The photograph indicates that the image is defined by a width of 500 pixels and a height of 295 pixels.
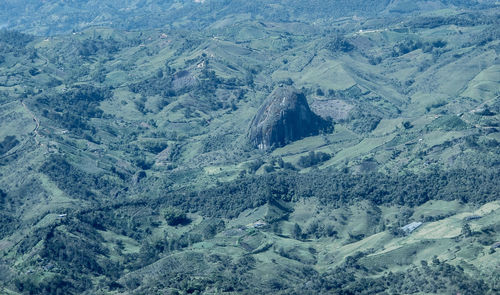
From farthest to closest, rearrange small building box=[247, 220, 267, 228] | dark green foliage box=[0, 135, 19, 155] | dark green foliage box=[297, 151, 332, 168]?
1. dark green foliage box=[0, 135, 19, 155]
2. dark green foliage box=[297, 151, 332, 168]
3. small building box=[247, 220, 267, 228]

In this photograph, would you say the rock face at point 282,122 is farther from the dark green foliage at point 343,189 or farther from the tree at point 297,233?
the tree at point 297,233

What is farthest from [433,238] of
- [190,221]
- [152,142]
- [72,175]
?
[152,142]

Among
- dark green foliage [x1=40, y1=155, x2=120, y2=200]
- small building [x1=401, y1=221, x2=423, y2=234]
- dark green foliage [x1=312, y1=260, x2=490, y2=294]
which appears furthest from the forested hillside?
small building [x1=401, y1=221, x2=423, y2=234]

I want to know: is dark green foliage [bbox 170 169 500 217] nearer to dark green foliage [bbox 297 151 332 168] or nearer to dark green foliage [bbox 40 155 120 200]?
dark green foliage [bbox 297 151 332 168]

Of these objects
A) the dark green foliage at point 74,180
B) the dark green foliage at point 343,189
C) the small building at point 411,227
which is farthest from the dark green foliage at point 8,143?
the small building at point 411,227

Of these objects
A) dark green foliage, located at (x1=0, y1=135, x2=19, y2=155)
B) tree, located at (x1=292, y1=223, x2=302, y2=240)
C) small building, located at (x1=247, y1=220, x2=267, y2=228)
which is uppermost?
dark green foliage, located at (x1=0, y1=135, x2=19, y2=155)

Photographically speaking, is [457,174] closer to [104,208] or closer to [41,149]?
[104,208]

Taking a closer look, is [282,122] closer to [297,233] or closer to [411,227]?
[297,233]

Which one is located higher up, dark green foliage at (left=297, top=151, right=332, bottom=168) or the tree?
the tree
